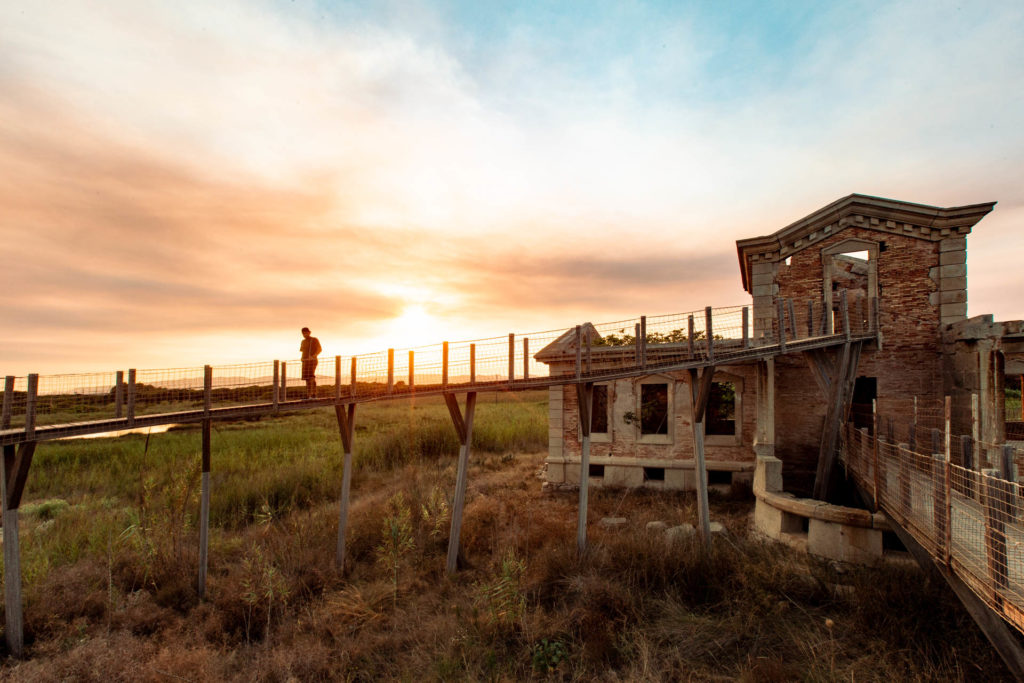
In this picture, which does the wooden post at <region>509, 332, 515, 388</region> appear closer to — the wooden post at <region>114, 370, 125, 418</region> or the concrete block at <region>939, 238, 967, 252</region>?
the wooden post at <region>114, 370, 125, 418</region>

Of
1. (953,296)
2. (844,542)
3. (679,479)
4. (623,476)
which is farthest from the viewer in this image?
(623,476)

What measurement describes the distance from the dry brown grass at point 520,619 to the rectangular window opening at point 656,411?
20.3ft

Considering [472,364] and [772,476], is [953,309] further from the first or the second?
[472,364]

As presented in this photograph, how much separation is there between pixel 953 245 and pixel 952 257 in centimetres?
31

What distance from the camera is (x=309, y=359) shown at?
464 inches

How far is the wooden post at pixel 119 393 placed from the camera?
30.5 feet

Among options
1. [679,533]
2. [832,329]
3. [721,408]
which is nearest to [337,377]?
[679,533]

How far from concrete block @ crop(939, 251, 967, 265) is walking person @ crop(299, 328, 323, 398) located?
1592 centimetres

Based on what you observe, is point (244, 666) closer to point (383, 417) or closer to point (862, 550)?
point (862, 550)

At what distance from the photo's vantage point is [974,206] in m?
13.2

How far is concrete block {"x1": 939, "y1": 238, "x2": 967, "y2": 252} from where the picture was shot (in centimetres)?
1351

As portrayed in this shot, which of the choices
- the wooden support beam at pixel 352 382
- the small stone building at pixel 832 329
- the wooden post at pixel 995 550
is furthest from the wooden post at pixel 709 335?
the wooden support beam at pixel 352 382

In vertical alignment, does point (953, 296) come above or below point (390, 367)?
above

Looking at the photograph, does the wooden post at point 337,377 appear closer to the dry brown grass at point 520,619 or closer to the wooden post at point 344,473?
→ the wooden post at point 344,473
